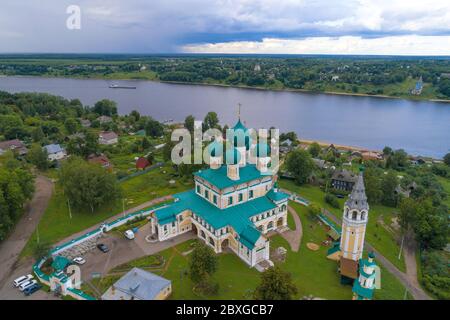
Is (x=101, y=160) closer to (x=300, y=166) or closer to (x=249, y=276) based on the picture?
(x=300, y=166)

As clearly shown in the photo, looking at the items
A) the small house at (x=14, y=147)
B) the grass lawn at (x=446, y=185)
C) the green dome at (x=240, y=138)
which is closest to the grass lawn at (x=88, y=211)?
the green dome at (x=240, y=138)

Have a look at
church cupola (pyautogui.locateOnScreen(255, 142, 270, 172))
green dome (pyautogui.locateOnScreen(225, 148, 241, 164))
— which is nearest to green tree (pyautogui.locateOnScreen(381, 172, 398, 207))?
church cupola (pyautogui.locateOnScreen(255, 142, 270, 172))

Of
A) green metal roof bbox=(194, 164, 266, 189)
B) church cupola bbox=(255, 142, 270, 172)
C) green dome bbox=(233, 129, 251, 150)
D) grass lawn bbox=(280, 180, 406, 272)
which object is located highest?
green dome bbox=(233, 129, 251, 150)

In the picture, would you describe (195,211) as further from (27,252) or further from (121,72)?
(121,72)

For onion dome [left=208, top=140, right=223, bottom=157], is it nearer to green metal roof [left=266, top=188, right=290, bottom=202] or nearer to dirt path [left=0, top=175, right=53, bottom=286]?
green metal roof [left=266, top=188, right=290, bottom=202]

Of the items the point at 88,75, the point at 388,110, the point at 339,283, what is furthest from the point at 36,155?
the point at 88,75
